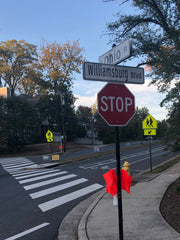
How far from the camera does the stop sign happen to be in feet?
12.1

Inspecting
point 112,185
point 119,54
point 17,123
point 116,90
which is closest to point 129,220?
point 112,185

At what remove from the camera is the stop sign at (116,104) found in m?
3.69

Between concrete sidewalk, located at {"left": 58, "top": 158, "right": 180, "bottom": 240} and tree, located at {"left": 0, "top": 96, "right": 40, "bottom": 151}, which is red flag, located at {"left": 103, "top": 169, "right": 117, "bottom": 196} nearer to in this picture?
concrete sidewalk, located at {"left": 58, "top": 158, "right": 180, "bottom": 240}

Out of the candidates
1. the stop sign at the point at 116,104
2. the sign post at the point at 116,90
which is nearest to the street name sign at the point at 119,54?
the sign post at the point at 116,90

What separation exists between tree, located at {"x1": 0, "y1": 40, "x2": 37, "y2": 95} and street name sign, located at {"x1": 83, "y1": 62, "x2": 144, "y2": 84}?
2101 inches

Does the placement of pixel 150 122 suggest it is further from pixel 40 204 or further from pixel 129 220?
pixel 129 220

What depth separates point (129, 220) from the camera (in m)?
5.28

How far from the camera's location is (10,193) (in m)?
9.05

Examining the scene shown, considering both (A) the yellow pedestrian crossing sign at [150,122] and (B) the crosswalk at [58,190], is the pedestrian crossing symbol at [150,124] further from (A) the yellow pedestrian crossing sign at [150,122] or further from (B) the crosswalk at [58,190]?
(B) the crosswalk at [58,190]

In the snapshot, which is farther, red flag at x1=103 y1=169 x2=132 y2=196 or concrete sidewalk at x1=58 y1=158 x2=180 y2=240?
concrete sidewalk at x1=58 y1=158 x2=180 y2=240

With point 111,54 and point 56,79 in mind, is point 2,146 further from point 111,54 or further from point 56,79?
point 111,54

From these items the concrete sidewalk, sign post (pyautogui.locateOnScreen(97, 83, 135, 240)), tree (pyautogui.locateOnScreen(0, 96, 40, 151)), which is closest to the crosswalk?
the concrete sidewalk

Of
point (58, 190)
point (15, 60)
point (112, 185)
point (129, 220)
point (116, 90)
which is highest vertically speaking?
point (15, 60)

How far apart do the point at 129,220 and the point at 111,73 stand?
3344mm
